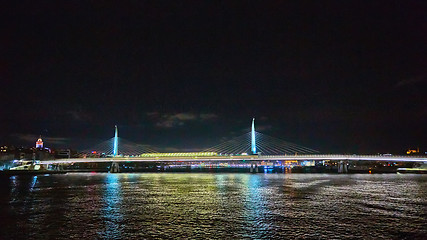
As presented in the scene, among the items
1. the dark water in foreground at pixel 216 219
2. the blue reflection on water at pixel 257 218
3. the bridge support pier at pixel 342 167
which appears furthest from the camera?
the bridge support pier at pixel 342 167

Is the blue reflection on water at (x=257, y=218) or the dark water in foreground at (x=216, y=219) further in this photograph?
the blue reflection on water at (x=257, y=218)

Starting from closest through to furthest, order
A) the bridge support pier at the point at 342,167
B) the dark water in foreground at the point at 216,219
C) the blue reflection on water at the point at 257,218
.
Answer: the dark water in foreground at the point at 216,219, the blue reflection on water at the point at 257,218, the bridge support pier at the point at 342,167

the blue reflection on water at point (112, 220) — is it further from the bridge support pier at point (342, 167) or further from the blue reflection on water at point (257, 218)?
the bridge support pier at point (342, 167)

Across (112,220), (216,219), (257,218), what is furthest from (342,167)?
(112,220)

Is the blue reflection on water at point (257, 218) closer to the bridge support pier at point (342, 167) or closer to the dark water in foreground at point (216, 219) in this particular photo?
the dark water in foreground at point (216, 219)

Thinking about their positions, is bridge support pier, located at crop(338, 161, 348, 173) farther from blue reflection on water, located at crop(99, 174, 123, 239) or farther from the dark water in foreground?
blue reflection on water, located at crop(99, 174, 123, 239)

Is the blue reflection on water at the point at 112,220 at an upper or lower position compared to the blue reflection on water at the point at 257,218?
lower

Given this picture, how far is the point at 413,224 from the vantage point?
19.5 metres

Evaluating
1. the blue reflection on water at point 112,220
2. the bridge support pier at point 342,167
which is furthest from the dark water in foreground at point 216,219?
the bridge support pier at point 342,167

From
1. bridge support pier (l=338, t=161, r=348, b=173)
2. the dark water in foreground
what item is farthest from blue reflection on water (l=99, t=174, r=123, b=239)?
bridge support pier (l=338, t=161, r=348, b=173)

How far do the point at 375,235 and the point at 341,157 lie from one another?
3392 inches

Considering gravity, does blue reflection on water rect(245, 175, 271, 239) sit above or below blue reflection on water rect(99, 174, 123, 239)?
above

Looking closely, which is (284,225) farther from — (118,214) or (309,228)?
(118,214)

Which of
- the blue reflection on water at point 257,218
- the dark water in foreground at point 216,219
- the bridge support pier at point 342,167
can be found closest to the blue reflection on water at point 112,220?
the dark water in foreground at point 216,219
